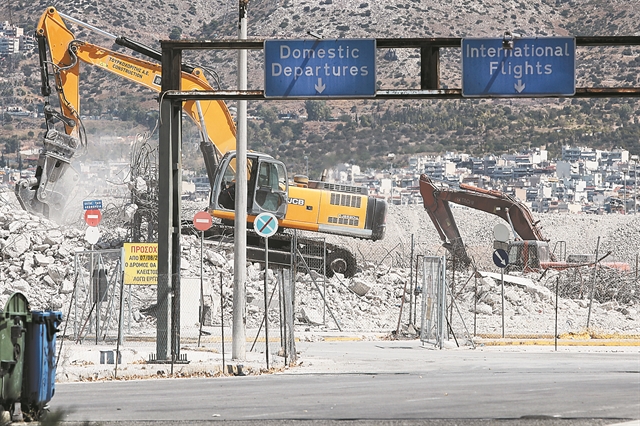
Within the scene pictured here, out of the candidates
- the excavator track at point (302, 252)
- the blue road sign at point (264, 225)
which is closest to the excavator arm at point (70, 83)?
the excavator track at point (302, 252)

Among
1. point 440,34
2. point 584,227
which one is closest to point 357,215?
point 584,227

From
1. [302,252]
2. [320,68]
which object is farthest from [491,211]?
[320,68]

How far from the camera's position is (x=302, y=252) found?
37.1m

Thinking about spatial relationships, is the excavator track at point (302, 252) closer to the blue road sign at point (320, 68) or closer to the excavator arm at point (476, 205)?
the excavator arm at point (476, 205)

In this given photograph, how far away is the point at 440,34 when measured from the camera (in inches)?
4481

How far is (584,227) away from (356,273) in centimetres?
4219

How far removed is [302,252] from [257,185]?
2864 mm

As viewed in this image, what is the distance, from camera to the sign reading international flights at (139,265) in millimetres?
25125

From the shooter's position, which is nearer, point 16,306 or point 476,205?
point 16,306

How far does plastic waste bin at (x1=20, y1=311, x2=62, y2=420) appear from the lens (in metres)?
12.2

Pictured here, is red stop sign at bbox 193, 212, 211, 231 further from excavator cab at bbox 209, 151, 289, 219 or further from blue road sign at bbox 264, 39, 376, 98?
blue road sign at bbox 264, 39, 376, 98

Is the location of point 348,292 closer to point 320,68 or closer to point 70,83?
point 70,83

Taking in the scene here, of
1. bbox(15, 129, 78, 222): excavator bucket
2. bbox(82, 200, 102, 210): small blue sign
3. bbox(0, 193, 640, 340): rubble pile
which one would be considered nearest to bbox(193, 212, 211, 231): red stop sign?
bbox(0, 193, 640, 340): rubble pile

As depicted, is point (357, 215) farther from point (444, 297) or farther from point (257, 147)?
point (257, 147)
